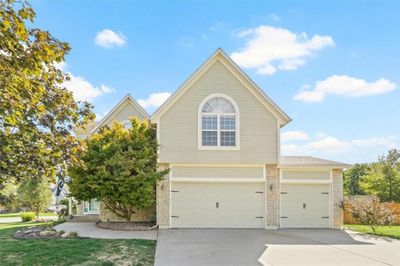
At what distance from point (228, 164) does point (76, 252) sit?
26.0 feet

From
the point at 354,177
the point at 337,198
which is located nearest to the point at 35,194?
the point at 337,198

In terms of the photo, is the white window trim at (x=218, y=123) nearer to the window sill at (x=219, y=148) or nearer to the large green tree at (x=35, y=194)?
the window sill at (x=219, y=148)

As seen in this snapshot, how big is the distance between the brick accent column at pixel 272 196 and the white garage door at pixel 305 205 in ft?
1.51

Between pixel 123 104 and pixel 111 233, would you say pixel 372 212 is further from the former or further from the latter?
pixel 123 104

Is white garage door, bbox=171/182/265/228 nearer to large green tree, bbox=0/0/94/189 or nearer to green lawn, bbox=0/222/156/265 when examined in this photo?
green lawn, bbox=0/222/156/265

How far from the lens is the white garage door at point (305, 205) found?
1627cm

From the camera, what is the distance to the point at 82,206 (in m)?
19.4

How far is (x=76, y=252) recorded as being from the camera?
10.2 m

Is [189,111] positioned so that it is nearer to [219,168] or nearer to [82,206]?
[219,168]

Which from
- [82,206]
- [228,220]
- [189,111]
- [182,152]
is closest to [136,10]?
[189,111]

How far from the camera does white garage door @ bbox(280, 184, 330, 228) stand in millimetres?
16266

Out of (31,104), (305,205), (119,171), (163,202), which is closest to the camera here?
(31,104)

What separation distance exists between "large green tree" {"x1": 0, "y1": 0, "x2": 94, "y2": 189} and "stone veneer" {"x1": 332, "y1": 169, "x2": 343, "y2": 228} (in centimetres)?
1406

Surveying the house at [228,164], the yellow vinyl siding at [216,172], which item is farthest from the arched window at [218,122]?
the yellow vinyl siding at [216,172]
